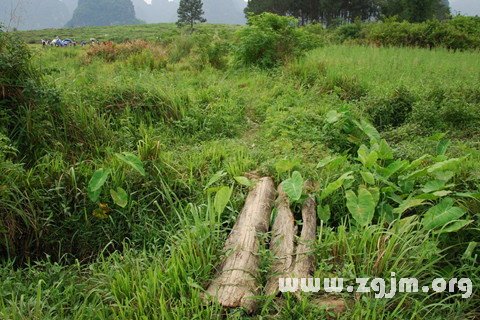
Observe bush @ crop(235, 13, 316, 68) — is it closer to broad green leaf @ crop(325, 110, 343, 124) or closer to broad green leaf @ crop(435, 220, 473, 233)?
broad green leaf @ crop(325, 110, 343, 124)

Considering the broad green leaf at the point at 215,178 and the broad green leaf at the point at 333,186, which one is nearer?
the broad green leaf at the point at 333,186

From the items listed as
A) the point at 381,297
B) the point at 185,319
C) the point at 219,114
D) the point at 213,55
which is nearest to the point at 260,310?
the point at 185,319

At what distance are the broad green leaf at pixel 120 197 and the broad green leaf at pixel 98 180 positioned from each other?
0.38ft

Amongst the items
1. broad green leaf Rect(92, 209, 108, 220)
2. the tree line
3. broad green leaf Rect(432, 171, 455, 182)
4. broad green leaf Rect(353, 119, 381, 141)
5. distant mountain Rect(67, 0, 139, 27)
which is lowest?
broad green leaf Rect(92, 209, 108, 220)

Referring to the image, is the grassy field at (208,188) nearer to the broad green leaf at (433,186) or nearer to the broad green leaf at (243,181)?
the broad green leaf at (433,186)

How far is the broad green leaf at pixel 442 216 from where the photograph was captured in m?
2.59

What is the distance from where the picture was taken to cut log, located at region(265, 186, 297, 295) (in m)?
2.30

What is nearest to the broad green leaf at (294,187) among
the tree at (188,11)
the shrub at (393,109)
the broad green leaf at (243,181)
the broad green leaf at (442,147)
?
the broad green leaf at (243,181)

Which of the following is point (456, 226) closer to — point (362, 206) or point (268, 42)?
point (362, 206)

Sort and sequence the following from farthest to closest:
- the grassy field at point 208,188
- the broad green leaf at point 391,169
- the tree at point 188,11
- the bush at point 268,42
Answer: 1. the tree at point 188,11
2. the bush at point 268,42
3. the broad green leaf at point 391,169
4. the grassy field at point 208,188

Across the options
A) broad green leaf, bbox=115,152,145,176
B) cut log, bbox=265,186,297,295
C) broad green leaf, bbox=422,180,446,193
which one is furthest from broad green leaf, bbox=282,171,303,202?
broad green leaf, bbox=115,152,145,176

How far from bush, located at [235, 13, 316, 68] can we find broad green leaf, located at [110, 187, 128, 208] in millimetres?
6291

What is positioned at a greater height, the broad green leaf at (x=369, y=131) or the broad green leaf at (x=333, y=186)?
the broad green leaf at (x=369, y=131)

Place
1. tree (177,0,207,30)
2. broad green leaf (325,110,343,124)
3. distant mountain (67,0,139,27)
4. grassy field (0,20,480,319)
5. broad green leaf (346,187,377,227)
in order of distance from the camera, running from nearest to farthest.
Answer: grassy field (0,20,480,319)
broad green leaf (346,187,377,227)
broad green leaf (325,110,343,124)
tree (177,0,207,30)
distant mountain (67,0,139,27)
